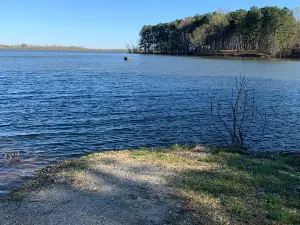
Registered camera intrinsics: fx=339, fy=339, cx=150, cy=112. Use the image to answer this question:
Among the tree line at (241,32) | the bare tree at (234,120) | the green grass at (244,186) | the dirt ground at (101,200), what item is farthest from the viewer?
the tree line at (241,32)

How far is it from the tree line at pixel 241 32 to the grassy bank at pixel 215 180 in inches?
4757

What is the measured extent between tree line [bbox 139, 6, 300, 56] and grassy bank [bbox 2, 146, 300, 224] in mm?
120835

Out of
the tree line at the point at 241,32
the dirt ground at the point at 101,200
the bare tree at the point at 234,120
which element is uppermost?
the tree line at the point at 241,32

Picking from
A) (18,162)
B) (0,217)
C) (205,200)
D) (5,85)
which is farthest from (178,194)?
(5,85)

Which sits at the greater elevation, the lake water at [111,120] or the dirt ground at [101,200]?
the dirt ground at [101,200]

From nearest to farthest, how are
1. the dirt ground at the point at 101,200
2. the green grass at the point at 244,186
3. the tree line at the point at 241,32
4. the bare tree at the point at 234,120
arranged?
the dirt ground at the point at 101,200, the green grass at the point at 244,186, the bare tree at the point at 234,120, the tree line at the point at 241,32

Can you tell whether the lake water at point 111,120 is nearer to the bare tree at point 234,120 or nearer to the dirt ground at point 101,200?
the bare tree at point 234,120

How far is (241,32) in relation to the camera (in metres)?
139

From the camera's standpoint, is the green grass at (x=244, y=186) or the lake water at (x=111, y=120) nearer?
the green grass at (x=244, y=186)

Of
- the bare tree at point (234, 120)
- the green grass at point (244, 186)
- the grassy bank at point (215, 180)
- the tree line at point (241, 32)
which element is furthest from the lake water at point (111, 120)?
the tree line at point (241, 32)

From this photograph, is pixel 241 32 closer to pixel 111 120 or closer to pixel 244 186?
pixel 111 120

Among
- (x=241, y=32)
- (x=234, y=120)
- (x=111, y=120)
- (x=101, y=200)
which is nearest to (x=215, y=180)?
(x=101, y=200)

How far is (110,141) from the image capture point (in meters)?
19.0

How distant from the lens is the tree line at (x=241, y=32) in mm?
125062
